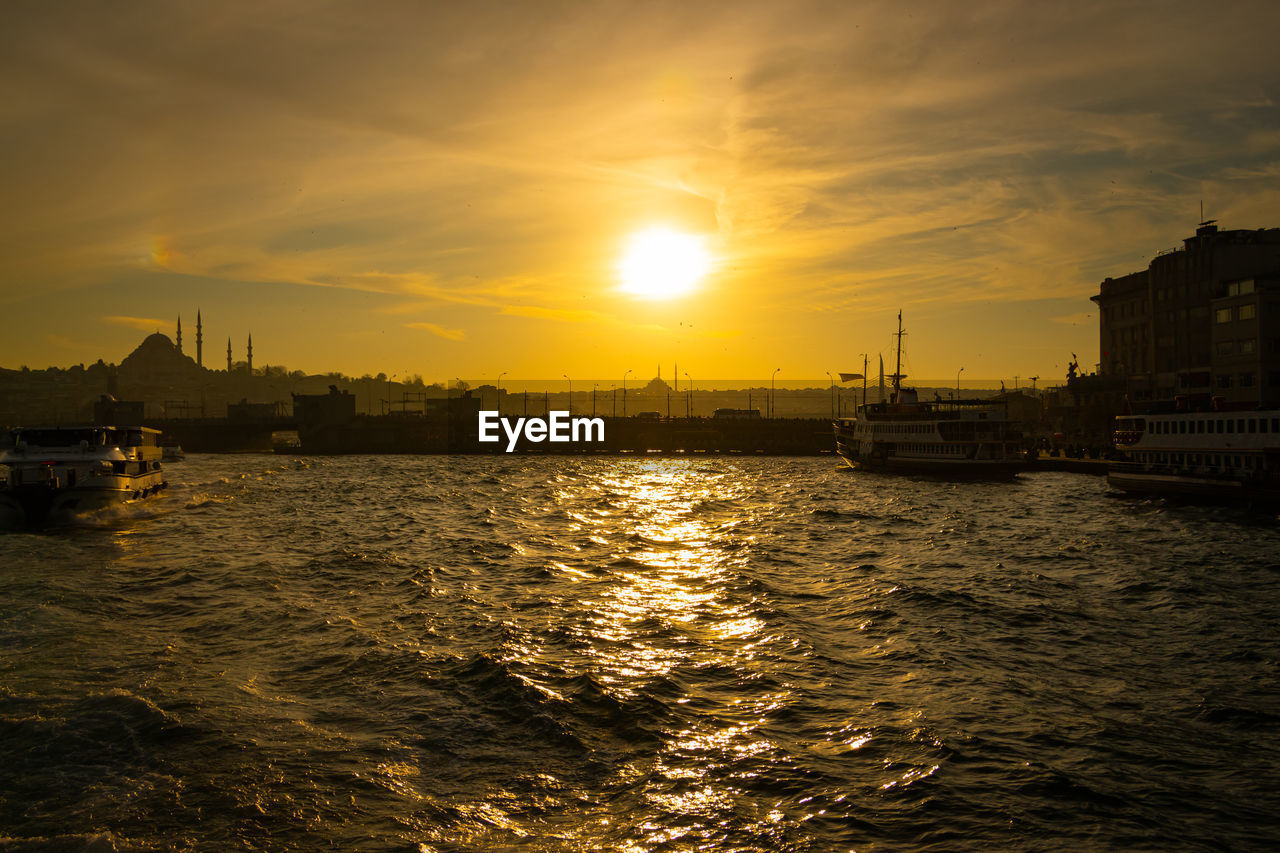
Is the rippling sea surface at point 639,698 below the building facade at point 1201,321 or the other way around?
below

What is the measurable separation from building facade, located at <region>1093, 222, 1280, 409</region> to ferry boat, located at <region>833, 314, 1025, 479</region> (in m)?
13.6

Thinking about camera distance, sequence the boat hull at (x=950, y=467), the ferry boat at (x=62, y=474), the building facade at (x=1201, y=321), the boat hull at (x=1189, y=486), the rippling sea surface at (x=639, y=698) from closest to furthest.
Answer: the rippling sea surface at (x=639, y=698) < the ferry boat at (x=62, y=474) < the boat hull at (x=1189, y=486) < the boat hull at (x=950, y=467) < the building facade at (x=1201, y=321)

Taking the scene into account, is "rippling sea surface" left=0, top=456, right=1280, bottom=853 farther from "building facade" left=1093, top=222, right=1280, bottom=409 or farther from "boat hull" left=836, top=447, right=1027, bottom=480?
"building facade" left=1093, top=222, right=1280, bottom=409

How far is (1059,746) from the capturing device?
1448cm

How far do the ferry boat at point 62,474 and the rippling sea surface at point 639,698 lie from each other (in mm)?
10443

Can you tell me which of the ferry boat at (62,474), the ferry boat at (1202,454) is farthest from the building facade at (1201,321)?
the ferry boat at (62,474)

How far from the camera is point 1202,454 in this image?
2208 inches

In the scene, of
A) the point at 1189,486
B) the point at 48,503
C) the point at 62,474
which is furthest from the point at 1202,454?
the point at 48,503

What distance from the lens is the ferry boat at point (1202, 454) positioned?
51.6m

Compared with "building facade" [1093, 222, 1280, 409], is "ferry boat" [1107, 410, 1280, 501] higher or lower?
lower

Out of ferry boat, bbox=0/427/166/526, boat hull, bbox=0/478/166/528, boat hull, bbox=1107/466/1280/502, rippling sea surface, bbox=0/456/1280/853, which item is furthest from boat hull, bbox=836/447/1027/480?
boat hull, bbox=0/478/166/528

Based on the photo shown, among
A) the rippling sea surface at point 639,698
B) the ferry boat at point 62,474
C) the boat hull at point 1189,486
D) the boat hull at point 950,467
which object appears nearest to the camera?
the rippling sea surface at point 639,698

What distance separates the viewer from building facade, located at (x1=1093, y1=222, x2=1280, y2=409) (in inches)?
3221

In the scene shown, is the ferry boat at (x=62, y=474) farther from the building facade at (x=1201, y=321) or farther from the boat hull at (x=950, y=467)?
the building facade at (x=1201, y=321)
